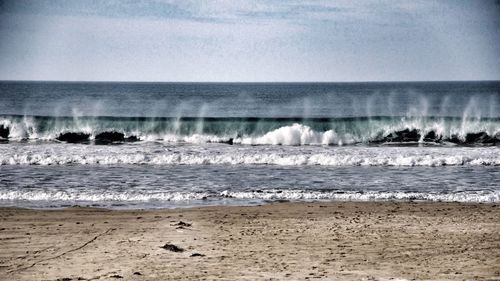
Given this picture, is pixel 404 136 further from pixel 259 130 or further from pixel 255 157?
pixel 255 157

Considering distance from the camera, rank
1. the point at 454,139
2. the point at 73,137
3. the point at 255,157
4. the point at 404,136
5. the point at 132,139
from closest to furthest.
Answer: the point at 255,157
the point at 454,139
the point at 404,136
the point at 132,139
the point at 73,137

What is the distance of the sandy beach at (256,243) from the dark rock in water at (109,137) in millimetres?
15082

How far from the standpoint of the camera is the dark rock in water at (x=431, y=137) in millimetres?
25562

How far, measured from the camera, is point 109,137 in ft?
88.4

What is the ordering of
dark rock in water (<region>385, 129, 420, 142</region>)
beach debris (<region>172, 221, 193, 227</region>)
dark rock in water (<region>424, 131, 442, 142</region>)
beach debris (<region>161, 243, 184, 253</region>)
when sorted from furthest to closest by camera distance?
dark rock in water (<region>385, 129, 420, 142</region>) → dark rock in water (<region>424, 131, 442, 142</region>) → beach debris (<region>172, 221, 193, 227</region>) → beach debris (<region>161, 243, 184, 253</region>)

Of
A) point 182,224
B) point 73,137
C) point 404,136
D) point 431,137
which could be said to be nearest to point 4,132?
point 73,137

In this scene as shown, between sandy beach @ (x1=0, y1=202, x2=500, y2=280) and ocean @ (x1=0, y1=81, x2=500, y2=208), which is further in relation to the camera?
ocean @ (x1=0, y1=81, x2=500, y2=208)

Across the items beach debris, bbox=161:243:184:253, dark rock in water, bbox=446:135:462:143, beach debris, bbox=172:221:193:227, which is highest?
dark rock in water, bbox=446:135:462:143

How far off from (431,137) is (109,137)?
13.5 meters

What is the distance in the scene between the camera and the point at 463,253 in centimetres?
779

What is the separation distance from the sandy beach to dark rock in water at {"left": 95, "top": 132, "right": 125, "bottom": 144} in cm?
1508

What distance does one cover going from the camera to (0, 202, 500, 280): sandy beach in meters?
6.98

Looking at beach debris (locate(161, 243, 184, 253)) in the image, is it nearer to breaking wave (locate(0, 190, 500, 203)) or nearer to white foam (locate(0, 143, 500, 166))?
breaking wave (locate(0, 190, 500, 203))

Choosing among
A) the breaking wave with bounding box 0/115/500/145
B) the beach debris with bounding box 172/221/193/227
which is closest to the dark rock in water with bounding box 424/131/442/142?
the breaking wave with bounding box 0/115/500/145
